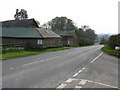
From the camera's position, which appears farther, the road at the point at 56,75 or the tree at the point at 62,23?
the tree at the point at 62,23

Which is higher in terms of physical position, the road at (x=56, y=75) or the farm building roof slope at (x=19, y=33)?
the farm building roof slope at (x=19, y=33)

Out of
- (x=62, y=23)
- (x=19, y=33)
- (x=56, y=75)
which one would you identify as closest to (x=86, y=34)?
(x=62, y=23)

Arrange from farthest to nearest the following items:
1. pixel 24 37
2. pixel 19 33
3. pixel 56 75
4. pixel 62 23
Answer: pixel 62 23 → pixel 19 33 → pixel 24 37 → pixel 56 75

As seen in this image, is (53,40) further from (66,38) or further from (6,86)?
(6,86)

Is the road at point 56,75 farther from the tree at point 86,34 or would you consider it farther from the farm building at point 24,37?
the tree at point 86,34

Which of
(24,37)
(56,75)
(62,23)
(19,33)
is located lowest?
(56,75)

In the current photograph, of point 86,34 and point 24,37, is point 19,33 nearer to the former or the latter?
point 24,37

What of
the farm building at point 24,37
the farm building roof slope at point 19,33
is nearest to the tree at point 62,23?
the farm building at point 24,37

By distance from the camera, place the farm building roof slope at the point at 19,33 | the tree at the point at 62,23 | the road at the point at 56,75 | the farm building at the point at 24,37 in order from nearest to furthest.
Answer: the road at the point at 56,75
the farm building at the point at 24,37
the farm building roof slope at the point at 19,33
the tree at the point at 62,23

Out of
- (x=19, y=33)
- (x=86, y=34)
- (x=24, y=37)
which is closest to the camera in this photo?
(x=24, y=37)

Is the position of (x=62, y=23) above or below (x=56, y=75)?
above

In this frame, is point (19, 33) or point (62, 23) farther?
point (62, 23)

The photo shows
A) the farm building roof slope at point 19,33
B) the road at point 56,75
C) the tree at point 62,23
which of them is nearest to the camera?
the road at point 56,75

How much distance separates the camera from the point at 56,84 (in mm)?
7887
